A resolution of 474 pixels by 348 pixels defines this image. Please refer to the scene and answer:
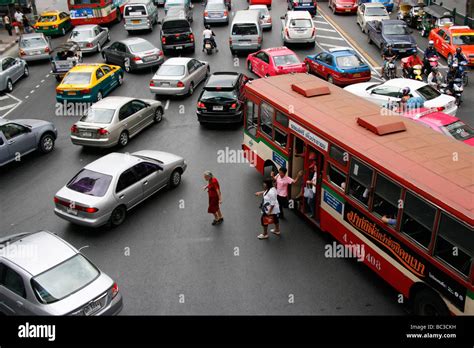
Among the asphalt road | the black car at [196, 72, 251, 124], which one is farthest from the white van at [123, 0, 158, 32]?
the asphalt road

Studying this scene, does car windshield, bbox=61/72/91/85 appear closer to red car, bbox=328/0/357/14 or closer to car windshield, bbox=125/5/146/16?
car windshield, bbox=125/5/146/16

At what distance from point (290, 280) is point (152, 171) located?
17.7 ft

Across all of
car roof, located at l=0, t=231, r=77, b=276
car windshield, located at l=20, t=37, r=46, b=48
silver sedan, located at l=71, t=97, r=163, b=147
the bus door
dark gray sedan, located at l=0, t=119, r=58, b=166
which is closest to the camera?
car roof, located at l=0, t=231, r=77, b=276

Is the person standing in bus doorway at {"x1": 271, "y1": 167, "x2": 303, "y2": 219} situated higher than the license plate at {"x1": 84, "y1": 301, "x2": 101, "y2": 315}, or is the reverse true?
the person standing in bus doorway at {"x1": 271, "y1": 167, "x2": 303, "y2": 219}

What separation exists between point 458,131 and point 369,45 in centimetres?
1609

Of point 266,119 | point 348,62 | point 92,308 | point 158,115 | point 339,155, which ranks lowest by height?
point 158,115

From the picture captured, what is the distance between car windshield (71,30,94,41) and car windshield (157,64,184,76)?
9712 millimetres

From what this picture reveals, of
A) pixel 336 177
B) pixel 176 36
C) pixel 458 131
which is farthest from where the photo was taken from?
pixel 176 36

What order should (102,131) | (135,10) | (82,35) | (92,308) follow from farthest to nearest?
(135,10)
(82,35)
(102,131)
(92,308)

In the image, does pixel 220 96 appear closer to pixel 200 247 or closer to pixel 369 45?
pixel 200 247

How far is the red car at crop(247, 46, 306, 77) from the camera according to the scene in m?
22.8

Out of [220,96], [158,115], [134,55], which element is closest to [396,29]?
[220,96]

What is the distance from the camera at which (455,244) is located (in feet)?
27.4
